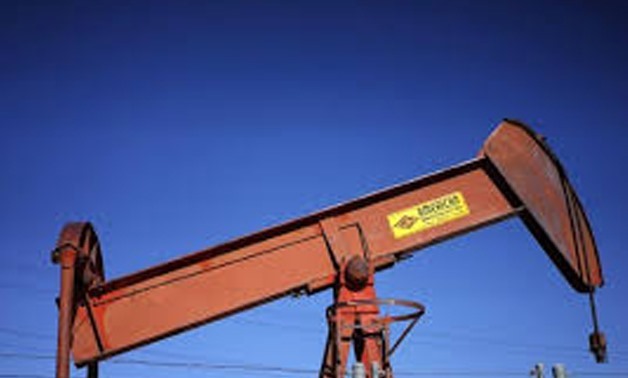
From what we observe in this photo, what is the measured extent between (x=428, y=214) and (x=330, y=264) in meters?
0.93

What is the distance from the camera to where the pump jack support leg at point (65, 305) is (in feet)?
18.0

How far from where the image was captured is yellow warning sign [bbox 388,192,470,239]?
6223mm

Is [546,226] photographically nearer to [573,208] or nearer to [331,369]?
[573,208]

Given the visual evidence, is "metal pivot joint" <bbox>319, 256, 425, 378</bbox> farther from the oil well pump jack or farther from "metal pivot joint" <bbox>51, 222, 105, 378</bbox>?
"metal pivot joint" <bbox>51, 222, 105, 378</bbox>

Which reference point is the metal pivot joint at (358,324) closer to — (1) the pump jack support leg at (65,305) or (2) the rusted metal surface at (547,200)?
(2) the rusted metal surface at (547,200)

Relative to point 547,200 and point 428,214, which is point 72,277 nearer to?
point 428,214

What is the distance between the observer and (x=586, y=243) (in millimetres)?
6660

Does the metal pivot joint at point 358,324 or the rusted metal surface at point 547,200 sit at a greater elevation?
the rusted metal surface at point 547,200

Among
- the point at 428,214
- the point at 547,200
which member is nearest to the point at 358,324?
the point at 428,214

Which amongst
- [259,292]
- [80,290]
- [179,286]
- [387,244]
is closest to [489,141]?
[387,244]

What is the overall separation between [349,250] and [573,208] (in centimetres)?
209

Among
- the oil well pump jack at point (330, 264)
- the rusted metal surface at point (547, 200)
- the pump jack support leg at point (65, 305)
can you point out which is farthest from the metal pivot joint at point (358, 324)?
the pump jack support leg at point (65, 305)

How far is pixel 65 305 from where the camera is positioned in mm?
5551

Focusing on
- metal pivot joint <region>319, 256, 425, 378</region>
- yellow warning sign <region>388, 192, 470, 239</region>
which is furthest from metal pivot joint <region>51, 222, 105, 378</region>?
yellow warning sign <region>388, 192, 470, 239</region>
